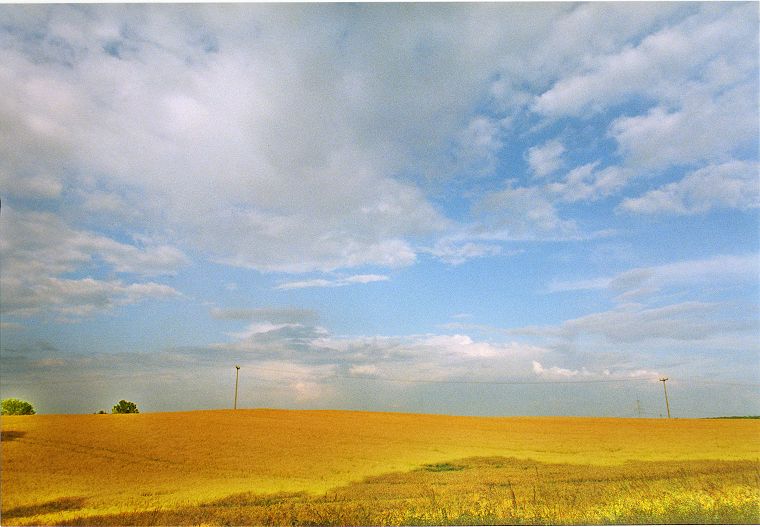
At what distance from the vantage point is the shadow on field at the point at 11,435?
1655 inches

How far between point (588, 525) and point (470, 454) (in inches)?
928

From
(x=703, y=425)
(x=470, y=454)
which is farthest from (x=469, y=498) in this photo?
(x=703, y=425)

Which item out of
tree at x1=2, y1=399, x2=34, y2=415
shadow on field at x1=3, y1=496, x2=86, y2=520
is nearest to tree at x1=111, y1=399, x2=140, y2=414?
tree at x1=2, y1=399, x2=34, y2=415

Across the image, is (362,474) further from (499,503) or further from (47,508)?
(47,508)

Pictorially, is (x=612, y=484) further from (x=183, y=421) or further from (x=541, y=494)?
(x=183, y=421)

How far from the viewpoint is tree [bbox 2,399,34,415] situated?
102 m

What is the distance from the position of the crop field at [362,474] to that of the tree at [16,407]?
5865 centimetres

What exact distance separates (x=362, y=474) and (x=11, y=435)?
3359 cm

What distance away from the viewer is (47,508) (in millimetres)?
21188

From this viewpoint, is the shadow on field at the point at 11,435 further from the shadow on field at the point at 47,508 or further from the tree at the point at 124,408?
the tree at the point at 124,408

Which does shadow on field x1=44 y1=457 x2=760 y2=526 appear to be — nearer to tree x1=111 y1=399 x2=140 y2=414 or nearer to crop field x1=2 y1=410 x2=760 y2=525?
crop field x1=2 y1=410 x2=760 y2=525

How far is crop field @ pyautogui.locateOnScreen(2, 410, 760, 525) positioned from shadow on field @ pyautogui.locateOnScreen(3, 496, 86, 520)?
0.25ft

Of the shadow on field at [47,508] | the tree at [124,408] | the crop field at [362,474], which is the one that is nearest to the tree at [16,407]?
the tree at [124,408]

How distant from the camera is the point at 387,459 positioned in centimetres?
3672
